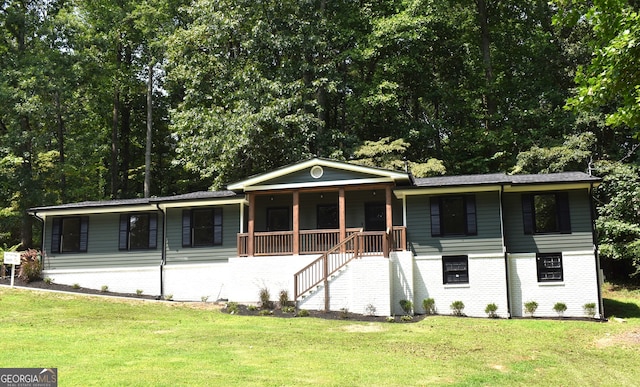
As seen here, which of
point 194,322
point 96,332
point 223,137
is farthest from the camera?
point 223,137

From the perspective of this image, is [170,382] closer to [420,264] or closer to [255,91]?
[420,264]

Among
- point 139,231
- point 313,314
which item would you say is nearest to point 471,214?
point 313,314

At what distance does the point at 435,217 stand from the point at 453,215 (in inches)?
25.8

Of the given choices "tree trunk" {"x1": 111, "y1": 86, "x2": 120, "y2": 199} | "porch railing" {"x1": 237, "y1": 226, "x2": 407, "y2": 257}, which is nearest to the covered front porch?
"porch railing" {"x1": 237, "y1": 226, "x2": 407, "y2": 257}

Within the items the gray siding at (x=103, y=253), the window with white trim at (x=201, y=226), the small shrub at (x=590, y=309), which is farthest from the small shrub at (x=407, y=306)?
the gray siding at (x=103, y=253)

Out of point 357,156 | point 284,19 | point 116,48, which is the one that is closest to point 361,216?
point 357,156

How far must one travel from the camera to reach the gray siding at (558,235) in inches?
802

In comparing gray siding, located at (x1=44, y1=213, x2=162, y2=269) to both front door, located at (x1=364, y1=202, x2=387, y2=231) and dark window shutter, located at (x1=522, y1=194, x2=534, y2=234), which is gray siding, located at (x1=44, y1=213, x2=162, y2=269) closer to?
front door, located at (x1=364, y1=202, x2=387, y2=231)

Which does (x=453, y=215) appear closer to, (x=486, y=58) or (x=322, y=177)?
(x=322, y=177)

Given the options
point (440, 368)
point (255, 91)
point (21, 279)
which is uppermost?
point (255, 91)

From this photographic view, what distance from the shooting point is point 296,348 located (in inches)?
537

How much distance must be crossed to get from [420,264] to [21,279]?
16.4 meters

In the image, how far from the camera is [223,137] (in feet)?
96.3

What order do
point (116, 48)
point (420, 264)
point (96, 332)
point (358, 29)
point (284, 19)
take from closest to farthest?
1. point (96, 332)
2. point (420, 264)
3. point (284, 19)
4. point (358, 29)
5. point (116, 48)
